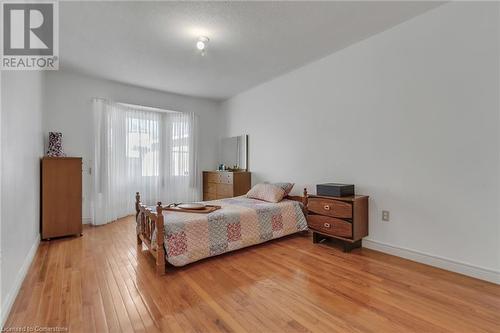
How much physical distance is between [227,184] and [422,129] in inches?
128

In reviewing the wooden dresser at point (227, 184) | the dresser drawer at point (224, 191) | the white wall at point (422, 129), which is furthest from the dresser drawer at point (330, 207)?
the dresser drawer at point (224, 191)

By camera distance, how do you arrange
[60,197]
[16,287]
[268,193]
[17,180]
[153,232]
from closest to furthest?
[16,287] → [17,180] → [153,232] → [60,197] → [268,193]

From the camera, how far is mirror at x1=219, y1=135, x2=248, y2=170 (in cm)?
500

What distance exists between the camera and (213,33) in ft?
9.05

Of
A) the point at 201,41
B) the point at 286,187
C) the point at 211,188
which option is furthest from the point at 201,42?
the point at 211,188

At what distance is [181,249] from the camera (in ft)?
7.82

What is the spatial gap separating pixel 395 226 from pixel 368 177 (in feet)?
2.07

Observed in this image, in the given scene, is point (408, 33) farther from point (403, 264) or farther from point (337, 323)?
point (337, 323)

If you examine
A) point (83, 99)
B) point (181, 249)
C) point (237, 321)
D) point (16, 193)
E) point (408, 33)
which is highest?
point (408, 33)

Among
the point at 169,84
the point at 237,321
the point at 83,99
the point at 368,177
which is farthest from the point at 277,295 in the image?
the point at 83,99

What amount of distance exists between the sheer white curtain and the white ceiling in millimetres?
935

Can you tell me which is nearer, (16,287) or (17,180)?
(16,287)

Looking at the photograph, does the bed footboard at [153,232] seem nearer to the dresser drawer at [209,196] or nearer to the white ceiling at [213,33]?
the white ceiling at [213,33]

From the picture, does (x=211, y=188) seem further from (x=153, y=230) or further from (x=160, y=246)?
(x=160, y=246)
